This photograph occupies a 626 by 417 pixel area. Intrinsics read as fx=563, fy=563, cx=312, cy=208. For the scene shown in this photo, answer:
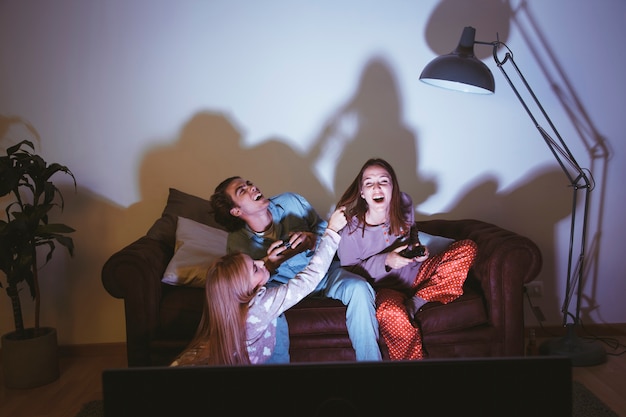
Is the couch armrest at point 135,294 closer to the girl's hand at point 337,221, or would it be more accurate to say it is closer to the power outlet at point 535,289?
the girl's hand at point 337,221

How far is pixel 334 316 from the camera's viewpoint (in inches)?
93.5

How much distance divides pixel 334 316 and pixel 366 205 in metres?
0.56

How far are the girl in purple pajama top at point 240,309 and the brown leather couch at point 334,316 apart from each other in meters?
0.25

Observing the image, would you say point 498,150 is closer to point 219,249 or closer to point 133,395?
point 219,249

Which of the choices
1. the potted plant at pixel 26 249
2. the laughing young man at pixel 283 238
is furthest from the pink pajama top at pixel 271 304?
the potted plant at pixel 26 249

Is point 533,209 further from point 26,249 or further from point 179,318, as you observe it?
point 26,249

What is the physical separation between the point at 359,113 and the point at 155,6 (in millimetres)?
1243

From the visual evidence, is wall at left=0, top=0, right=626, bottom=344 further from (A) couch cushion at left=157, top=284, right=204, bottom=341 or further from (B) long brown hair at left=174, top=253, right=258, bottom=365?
(B) long brown hair at left=174, top=253, right=258, bottom=365

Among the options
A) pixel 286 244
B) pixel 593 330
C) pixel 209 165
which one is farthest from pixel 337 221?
pixel 593 330

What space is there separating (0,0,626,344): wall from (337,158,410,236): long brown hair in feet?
1.83

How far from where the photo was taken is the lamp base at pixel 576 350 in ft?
8.86

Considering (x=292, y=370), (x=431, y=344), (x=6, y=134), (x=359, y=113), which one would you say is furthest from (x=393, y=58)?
(x=292, y=370)

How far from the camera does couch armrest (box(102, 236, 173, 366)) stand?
2.37 m

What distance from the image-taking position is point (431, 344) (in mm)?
2398
